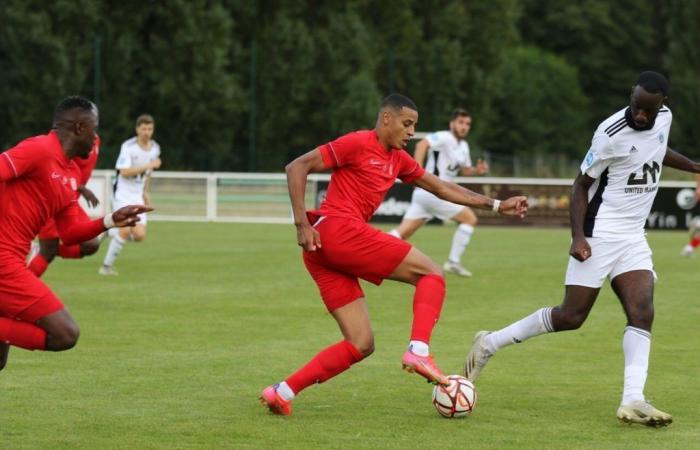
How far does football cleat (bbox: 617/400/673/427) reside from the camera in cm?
821

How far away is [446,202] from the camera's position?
19219 mm

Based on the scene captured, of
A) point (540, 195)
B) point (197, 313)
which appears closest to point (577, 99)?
point (540, 195)

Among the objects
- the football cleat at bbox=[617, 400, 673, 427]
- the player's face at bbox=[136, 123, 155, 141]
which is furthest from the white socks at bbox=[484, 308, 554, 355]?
the player's face at bbox=[136, 123, 155, 141]

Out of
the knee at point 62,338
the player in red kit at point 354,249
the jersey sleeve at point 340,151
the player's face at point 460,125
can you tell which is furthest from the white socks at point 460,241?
the knee at point 62,338

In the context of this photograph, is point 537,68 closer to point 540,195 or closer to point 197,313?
point 540,195

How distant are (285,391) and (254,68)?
4267 cm

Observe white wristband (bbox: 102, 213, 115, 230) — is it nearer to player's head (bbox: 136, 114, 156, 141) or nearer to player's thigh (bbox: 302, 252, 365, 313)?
player's thigh (bbox: 302, 252, 365, 313)

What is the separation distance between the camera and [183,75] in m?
51.8

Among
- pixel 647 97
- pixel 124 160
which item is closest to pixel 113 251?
pixel 124 160

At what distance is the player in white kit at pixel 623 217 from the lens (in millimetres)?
8586

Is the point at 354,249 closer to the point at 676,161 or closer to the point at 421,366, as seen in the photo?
the point at 421,366

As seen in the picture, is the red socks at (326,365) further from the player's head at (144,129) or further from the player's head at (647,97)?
the player's head at (144,129)

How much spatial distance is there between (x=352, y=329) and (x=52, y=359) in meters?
3.39

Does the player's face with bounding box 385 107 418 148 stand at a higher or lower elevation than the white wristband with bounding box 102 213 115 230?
higher
